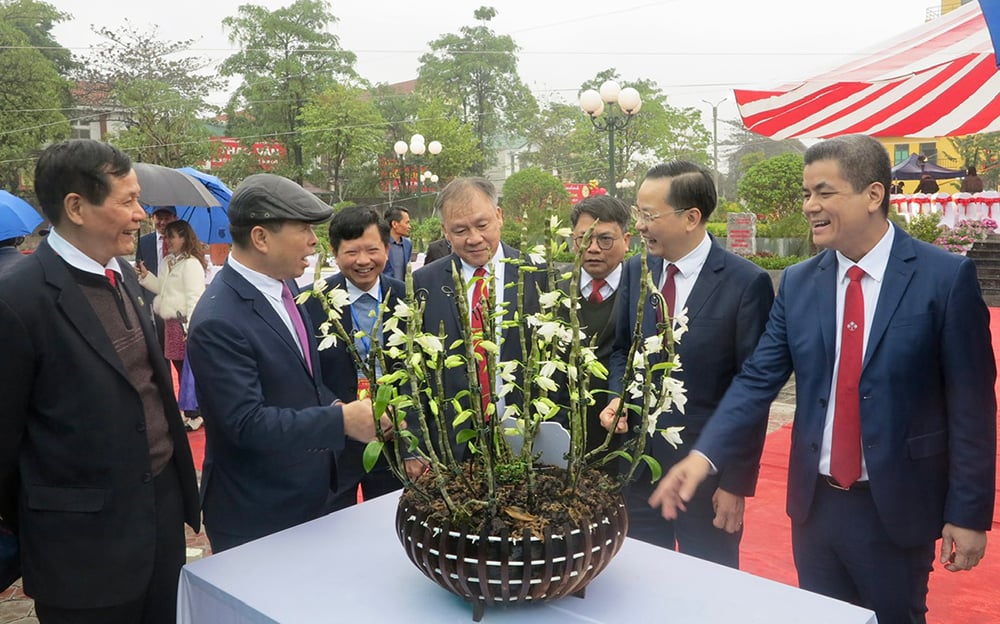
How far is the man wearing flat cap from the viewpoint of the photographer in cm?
179

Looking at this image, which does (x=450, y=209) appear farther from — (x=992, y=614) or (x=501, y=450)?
(x=992, y=614)

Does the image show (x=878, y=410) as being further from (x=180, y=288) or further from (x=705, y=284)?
(x=180, y=288)

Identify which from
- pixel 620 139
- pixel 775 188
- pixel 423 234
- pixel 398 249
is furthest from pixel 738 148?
pixel 398 249

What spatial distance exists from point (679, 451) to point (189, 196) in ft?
13.7

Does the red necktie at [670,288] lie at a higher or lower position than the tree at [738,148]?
lower

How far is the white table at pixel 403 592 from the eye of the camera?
1.38m

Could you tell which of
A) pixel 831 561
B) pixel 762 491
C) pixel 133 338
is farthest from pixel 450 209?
pixel 762 491

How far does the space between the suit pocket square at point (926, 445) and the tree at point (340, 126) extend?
96.8 feet

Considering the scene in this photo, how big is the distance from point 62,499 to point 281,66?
3355 centimetres

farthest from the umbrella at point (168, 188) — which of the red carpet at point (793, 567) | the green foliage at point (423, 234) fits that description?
the green foliage at point (423, 234)

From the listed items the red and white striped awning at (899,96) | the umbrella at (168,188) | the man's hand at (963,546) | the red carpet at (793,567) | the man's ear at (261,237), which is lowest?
the red carpet at (793,567)

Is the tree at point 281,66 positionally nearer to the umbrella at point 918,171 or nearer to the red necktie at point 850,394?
the umbrella at point 918,171

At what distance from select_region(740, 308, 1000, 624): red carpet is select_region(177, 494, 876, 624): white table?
1.60 m

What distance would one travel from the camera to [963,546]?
1.73 metres
